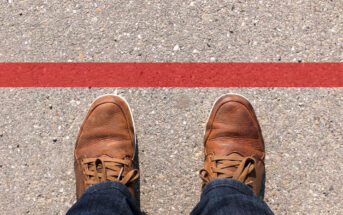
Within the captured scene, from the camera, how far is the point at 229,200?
152cm

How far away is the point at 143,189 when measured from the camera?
6.34 feet

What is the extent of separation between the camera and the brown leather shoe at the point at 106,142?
187cm

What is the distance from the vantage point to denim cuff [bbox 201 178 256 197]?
167cm

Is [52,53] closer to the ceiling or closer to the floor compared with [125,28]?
closer to the floor

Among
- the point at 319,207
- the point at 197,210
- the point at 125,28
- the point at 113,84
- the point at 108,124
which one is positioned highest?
the point at 125,28

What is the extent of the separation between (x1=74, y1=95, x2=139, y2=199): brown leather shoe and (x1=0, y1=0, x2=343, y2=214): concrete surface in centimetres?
8

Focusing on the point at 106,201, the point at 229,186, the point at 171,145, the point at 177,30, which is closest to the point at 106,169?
the point at 106,201

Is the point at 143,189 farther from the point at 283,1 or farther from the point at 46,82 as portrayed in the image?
the point at 283,1

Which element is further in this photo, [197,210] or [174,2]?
[174,2]

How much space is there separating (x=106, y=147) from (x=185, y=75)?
0.77 meters

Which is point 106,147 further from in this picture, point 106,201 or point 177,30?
point 177,30

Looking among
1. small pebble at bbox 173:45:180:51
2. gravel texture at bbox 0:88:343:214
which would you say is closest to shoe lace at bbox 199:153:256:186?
gravel texture at bbox 0:88:343:214

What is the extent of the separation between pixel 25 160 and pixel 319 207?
216 centimetres

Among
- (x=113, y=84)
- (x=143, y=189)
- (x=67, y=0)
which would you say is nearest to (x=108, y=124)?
(x=113, y=84)
